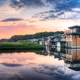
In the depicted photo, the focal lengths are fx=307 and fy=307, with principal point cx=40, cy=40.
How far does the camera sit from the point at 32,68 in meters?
2.52

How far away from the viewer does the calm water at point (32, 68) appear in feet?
8.12

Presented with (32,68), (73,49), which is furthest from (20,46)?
(73,49)

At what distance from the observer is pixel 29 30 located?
101 inches

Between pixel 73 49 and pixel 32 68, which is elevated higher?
pixel 73 49

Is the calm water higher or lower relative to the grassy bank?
lower

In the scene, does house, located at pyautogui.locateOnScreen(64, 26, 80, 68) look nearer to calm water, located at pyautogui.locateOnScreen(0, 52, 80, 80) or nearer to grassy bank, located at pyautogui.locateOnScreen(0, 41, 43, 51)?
calm water, located at pyautogui.locateOnScreen(0, 52, 80, 80)

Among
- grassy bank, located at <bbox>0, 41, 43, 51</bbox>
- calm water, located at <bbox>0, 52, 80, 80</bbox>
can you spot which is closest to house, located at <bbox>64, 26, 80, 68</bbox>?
calm water, located at <bbox>0, 52, 80, 80</bbox>

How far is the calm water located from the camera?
2.48 metres

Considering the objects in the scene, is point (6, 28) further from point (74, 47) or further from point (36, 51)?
point (74, 47)

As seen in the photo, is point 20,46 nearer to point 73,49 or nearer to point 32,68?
point 32,68

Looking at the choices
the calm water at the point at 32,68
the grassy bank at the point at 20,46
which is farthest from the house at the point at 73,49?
the grassy bank at the point at 20,46

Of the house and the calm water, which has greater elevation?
the house

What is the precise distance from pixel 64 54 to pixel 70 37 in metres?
0.15

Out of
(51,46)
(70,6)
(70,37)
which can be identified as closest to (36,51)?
(51,46)
